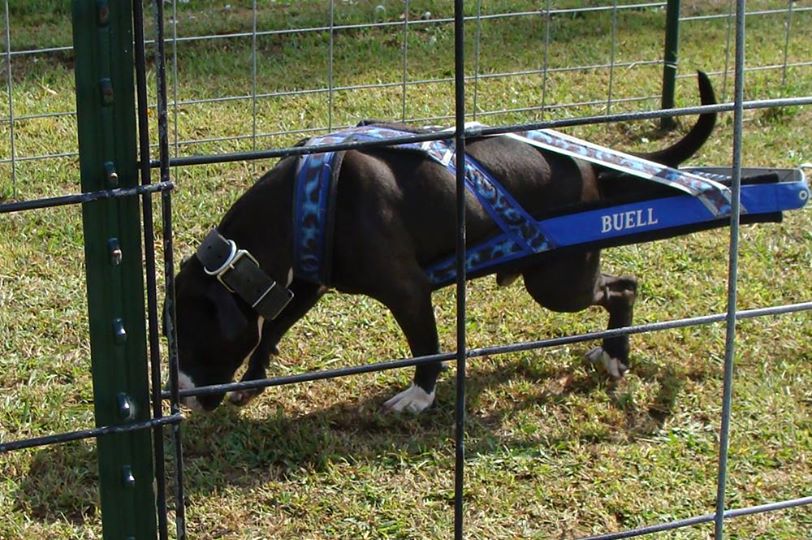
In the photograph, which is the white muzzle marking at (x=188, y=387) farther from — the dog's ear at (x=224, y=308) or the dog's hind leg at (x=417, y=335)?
the dog's hind leg at (x=417, y=335)

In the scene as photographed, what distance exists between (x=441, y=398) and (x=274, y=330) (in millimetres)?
559

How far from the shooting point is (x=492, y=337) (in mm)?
4391

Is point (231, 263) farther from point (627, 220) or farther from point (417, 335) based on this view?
point (627, 220)

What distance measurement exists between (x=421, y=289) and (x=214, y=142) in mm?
2318

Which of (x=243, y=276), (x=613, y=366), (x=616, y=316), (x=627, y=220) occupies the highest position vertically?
(x=627, y=220)

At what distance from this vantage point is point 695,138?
159 inches

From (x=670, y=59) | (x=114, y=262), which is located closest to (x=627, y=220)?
(x=114, y=262)

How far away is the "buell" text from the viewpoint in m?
3.77

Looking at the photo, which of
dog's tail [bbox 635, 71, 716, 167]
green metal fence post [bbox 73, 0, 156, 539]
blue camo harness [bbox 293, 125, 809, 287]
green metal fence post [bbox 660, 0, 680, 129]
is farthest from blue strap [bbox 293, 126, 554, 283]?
green metal fence post [bbox 660, 0, 680, 129]

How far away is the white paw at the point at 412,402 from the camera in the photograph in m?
3.91

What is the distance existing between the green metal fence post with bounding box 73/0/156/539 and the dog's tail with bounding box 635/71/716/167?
2478 mm

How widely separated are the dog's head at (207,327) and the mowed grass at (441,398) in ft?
0.70

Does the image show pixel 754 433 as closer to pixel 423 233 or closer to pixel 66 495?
pixel 423 233

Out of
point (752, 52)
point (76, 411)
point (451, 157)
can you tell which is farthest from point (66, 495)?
point (752, 52)
